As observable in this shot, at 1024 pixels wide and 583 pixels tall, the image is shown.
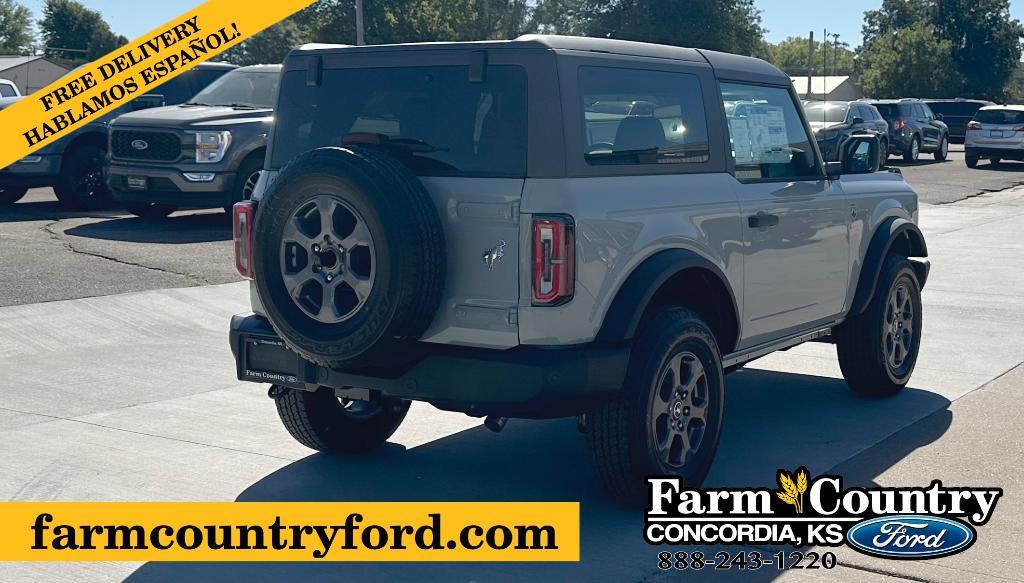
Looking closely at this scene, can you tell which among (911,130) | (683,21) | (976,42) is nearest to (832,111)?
(911,130)

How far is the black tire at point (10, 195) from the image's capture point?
1730 cm

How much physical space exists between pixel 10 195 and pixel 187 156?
15.0 feet

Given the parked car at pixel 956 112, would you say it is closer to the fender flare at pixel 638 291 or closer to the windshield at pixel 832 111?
the windshield at pixel 832 111

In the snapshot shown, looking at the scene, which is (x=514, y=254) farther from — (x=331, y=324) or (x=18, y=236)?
(x=18, y=236)

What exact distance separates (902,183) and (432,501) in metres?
3.85

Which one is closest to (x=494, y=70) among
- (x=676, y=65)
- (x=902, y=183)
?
(x=676, y=65)

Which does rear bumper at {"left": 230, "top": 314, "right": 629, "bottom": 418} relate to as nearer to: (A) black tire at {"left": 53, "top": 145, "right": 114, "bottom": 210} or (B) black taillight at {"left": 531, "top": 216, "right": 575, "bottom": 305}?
(B) black taillight at {"left": 531, "top": 216, "right": 575, "bottom": 305}

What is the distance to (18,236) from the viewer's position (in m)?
13.7

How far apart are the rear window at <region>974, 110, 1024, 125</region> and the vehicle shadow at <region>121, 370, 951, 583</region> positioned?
89.1ft

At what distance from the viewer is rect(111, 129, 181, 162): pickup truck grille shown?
47.0 ft

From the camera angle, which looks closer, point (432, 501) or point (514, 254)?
point (514, 254)

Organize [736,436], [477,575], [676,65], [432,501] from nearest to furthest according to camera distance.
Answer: [477,575]
[432,501]
[676,65]
[736,436]

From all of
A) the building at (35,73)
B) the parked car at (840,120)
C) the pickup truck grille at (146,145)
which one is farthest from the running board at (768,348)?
the building at (35,73)

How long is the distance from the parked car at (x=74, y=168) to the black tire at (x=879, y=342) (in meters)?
10.8
